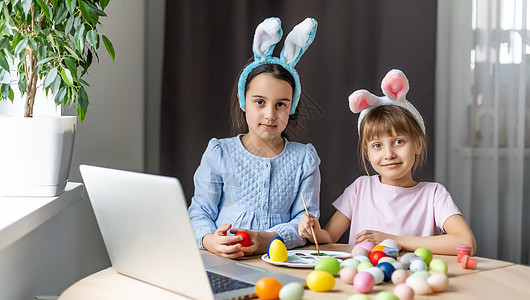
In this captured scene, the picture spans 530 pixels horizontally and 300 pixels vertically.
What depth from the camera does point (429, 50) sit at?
2621 mm

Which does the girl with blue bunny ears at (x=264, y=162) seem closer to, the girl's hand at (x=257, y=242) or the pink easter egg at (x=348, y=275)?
the girl's hand at (x=257, y=242)

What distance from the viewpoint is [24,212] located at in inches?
48.4

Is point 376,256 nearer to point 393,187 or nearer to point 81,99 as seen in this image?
point 393,187

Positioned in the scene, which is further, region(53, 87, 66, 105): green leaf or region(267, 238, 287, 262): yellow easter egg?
region(53, 87, 66, 105): green leaf

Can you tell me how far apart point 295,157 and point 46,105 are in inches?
30.4

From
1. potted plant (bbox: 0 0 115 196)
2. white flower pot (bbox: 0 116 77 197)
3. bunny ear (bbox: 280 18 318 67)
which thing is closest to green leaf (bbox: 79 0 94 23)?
potted plant (bbox: 0 0 115 196)

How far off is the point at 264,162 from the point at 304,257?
48 centimetres

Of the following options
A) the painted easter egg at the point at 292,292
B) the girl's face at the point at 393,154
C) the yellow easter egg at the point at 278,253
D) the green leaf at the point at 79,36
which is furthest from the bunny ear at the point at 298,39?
the painted easter egg at the point at 292,292

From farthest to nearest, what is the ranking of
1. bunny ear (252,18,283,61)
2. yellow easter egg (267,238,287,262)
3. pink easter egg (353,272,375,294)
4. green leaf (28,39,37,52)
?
1. bunny ear (252,18,283,61)
2. green leaf (28,39,37,52)
3. yellow easter egg (267,238,287,262)
4. pink easter egg (353,272,375,294)

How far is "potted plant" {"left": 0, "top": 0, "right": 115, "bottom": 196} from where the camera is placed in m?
1.38

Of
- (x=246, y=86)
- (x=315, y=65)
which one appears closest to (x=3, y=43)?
(x=246, y=86)

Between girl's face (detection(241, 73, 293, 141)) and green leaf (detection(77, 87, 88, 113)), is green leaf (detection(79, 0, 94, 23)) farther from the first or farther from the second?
girl's face (detection(241, 73, 293, 141))

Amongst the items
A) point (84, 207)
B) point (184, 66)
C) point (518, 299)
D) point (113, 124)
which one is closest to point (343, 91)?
point (184, 66)

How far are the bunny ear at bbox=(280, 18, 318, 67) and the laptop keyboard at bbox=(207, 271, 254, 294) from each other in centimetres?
83
